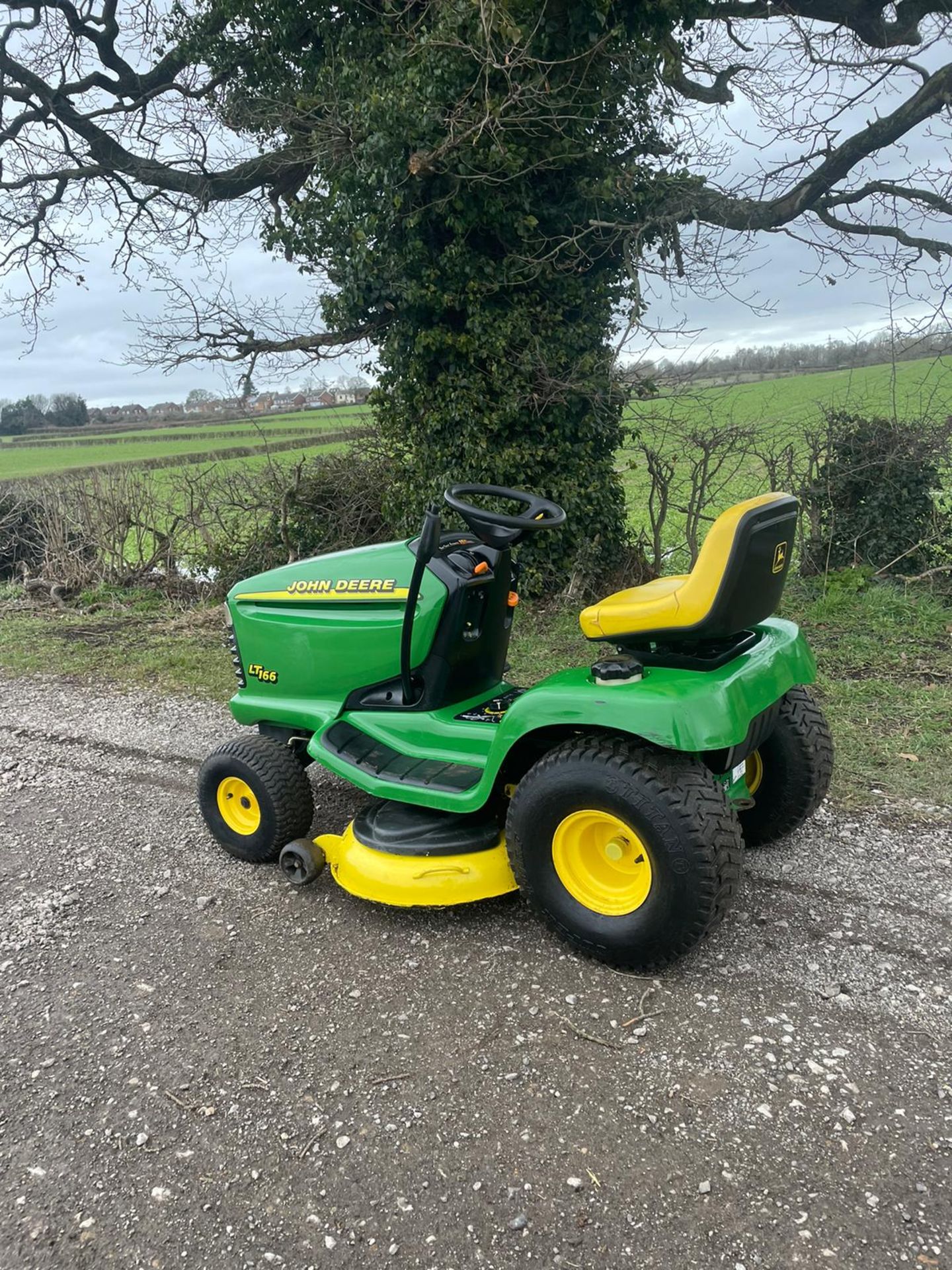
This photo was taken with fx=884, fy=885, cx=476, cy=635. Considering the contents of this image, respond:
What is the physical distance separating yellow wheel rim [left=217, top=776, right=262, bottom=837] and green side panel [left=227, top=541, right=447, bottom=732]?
292 millimetres

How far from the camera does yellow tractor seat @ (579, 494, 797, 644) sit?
255 cm

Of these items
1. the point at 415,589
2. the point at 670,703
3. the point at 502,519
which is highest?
the point at 502,519

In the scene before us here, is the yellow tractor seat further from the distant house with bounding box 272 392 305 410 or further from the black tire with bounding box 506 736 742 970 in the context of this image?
the distant house with bounding box 272 392 305 410

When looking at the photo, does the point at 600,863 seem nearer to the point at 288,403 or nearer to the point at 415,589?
the point at 415,589

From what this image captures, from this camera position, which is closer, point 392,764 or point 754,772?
point 392,764

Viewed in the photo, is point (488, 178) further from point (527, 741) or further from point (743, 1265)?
point (743, 1265)

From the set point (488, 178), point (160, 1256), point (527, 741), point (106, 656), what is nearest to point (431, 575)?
point (527, 741)

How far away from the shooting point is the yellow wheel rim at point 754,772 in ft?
11.0

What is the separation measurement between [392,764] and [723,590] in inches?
54.1

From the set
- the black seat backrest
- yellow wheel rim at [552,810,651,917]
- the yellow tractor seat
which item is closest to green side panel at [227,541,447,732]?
the yellow tractor seat

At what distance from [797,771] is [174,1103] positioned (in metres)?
2.31

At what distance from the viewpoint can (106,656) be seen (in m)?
7.08

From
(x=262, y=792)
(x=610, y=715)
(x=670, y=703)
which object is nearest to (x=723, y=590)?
(x=670, y=703)

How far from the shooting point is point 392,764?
10.6ft
